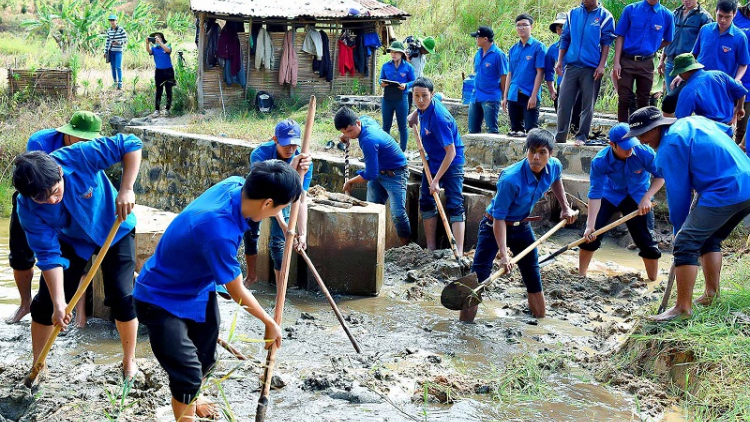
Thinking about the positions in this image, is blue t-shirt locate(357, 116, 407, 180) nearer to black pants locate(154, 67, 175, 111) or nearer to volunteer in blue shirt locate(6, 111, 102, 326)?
volunteer in blue shirt locate(6, 111, 102, 326)

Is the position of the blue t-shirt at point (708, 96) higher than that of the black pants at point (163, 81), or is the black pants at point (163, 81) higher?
the blue t-shirt at point (708, 96)

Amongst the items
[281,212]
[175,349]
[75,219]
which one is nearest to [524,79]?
A: [281,212]

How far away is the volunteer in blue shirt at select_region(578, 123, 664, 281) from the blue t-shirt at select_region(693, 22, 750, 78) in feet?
7.58

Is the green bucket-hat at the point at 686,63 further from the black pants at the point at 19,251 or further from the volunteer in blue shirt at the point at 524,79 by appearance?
the black pants at the point at 19,251

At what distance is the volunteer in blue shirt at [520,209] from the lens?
6.03m

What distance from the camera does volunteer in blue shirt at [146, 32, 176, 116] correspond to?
15727mm

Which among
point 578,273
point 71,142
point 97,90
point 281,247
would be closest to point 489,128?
point 578,273

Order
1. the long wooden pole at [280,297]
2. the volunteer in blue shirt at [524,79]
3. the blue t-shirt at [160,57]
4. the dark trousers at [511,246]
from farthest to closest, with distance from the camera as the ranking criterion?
1. the blue t-shirt at [160,57]
2. the volunteer in blue shirt at [524,79]
3. the dark trousers at [511,246]
4. the long wooden pole at [280,297]

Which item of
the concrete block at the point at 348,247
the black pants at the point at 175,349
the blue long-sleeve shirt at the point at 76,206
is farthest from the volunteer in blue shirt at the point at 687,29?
the black pants at the point at 175,349

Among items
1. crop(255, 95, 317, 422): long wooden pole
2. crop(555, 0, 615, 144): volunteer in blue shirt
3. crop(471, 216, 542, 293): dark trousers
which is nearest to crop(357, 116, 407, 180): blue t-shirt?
crop(471, 216, 542, 293): dark trousers

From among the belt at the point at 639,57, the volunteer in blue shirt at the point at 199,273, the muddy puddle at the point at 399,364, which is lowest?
the muddy puddle at the point at 399,364

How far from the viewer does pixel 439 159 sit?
819cm

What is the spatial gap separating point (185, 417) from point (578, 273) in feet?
16.3

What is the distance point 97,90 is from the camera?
695 inches
